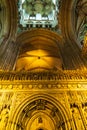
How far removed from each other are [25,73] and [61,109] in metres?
2.57

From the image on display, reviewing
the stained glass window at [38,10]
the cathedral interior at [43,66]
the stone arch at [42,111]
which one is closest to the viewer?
the stone arch at [42,111]

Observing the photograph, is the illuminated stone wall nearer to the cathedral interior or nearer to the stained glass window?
the cathedral interior

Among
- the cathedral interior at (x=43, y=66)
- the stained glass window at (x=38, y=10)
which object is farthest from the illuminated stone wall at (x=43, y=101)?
the stained glass window at (x=38, y=10)

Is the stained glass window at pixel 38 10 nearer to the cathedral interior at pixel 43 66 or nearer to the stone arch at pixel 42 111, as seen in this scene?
the cathedral interior at pixel 43 66

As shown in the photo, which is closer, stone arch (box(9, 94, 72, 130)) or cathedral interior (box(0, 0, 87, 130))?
stone arch (box(9, 94, 72, 130))

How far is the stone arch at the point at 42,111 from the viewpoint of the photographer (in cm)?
634

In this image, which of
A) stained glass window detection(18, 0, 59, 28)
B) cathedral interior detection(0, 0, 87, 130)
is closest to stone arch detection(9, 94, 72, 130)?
cathedral interior detection(0, 0, 87, 130)

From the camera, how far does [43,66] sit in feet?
52.8

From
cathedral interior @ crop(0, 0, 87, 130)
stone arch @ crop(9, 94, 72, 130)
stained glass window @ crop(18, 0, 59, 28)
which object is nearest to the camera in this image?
stone arch @ crop(9, 94, 72, 130)

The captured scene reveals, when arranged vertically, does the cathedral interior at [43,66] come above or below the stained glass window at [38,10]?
below

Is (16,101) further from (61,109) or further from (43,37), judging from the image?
(43,37)

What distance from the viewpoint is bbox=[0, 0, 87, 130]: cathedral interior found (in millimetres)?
6754

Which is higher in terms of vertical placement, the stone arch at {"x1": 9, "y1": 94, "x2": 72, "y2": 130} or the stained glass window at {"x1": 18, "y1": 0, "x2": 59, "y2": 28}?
the stained glass window at {"x1": 18, "y1": 0, "x2": 59, "y2": 28}

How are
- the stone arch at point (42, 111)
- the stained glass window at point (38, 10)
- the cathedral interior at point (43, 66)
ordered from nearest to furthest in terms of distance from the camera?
the stone arch at point (42, 111) → the cathedral interior at point (43, 66) → the stained glass window at point (38, 10)
